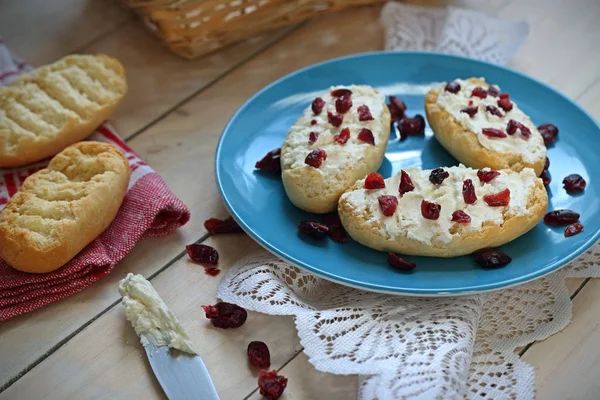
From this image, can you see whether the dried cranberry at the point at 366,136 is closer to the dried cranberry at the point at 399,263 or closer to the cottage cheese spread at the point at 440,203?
the cottage cheese spread at the point at 440,203

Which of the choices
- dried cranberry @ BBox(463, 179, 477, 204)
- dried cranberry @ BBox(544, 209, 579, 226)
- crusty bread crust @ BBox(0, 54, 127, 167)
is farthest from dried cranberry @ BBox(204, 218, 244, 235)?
dried cranberry @ BBox(544, 209, 579, 226)

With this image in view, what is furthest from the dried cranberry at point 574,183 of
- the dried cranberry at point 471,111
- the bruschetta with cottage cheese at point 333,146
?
the bruschetta with cottage cheese at point 333,146

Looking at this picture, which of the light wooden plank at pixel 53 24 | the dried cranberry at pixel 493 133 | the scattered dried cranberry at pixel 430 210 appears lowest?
the light wooden plank at pixel 53 24

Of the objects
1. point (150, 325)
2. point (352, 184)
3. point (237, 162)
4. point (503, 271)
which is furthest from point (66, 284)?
Answer: point (503, 271)

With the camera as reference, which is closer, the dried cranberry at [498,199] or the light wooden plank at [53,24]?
the dried cranberry at [498,199]

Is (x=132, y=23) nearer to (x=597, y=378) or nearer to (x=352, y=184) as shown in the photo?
(x=352, y=184)

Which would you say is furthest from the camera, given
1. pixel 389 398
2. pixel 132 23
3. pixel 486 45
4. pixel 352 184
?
pixel 132 23

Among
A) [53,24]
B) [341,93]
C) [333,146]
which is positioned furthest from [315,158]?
[53,24]
